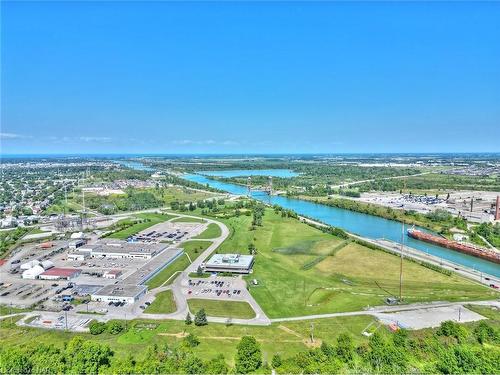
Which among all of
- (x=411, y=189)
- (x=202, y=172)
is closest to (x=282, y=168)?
(x=202, y=172)

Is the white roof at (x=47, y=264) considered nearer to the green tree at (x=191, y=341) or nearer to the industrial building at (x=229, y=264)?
the industrial building at (x=229, y=264)

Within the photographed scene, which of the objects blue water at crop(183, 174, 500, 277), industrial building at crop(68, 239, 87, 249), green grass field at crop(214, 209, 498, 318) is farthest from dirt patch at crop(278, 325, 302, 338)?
industrial building at crop(68, 239, 87, 249)

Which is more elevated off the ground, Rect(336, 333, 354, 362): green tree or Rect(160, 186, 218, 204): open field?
Rect(336, 333, 354, 362): green tree

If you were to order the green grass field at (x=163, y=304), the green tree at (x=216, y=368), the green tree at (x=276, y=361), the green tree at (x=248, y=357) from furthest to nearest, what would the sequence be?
1. the green grass field at (x=163, y=304)
2. the green tree at (x=276, y=361)
3. the green tree at (x=248, y=357)
4. the green tree at (x=216, y=368)

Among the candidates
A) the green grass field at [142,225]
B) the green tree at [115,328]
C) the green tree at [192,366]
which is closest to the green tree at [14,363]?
the green tree at [115,328]

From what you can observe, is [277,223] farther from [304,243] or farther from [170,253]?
[170,253]

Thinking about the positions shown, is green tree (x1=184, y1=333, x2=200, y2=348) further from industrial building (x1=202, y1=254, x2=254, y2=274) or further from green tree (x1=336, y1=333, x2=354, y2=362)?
industrial building (x1=202, y1=254, x2=254, y2=274)
